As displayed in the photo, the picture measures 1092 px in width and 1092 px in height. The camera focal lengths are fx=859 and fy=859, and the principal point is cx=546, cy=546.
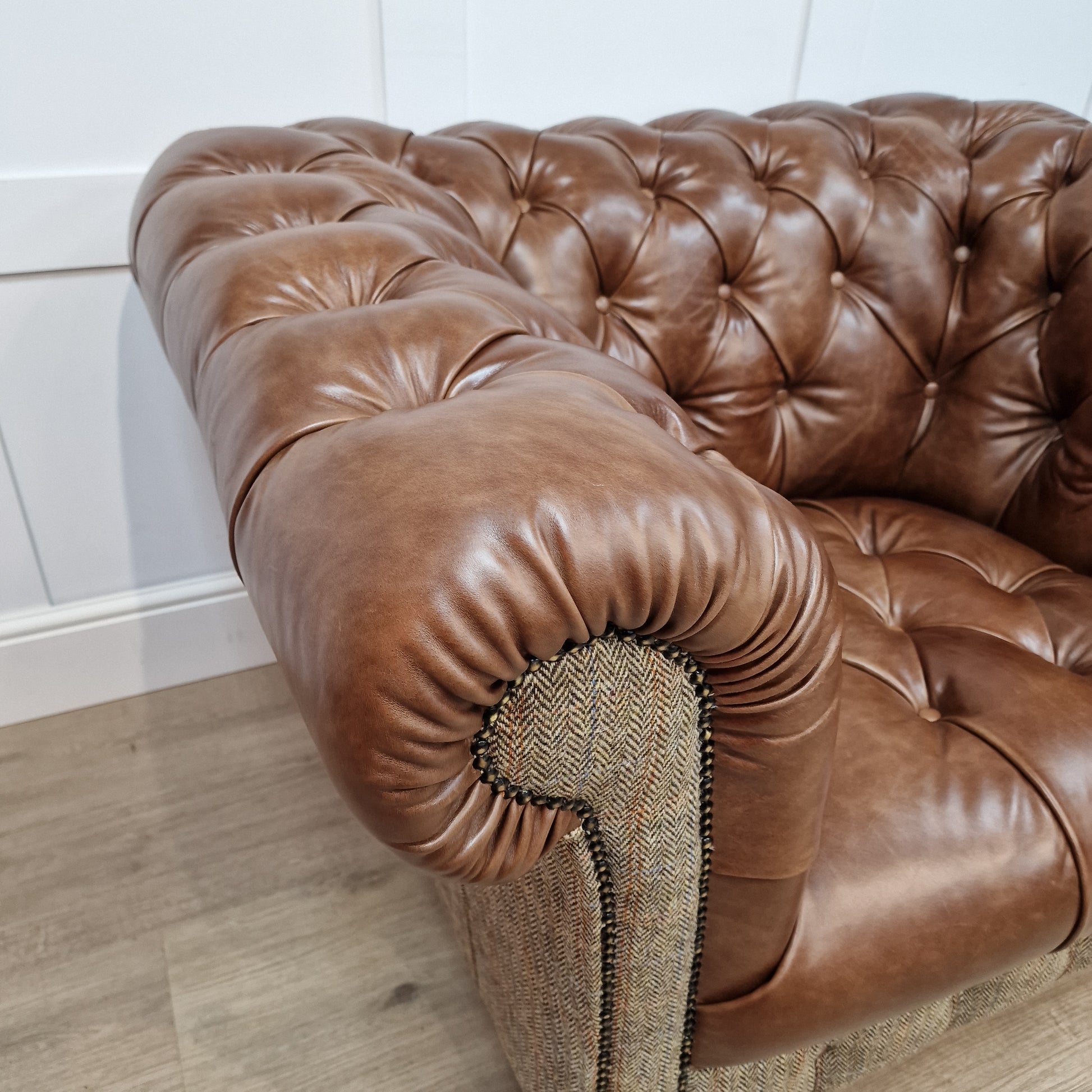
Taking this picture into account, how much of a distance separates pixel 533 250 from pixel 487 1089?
0.95 metres

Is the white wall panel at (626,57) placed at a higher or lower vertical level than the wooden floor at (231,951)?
higher

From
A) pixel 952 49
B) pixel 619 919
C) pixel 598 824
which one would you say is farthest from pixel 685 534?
pixel 952 49

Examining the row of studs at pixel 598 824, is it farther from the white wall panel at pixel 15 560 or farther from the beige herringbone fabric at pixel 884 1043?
the white wall panel at pixel 15 560

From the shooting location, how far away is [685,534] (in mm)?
417

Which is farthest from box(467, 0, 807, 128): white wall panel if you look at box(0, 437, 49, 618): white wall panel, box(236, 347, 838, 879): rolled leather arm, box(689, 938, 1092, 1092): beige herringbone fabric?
box(689, 938, 1092, 1092): beige herringbone fabric

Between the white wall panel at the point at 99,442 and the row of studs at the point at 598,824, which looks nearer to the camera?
the row of studs at the point at 598,824

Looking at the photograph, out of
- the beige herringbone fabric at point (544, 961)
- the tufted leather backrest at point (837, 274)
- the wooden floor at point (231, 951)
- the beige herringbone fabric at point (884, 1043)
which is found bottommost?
the wooden floor at point (231, 951)

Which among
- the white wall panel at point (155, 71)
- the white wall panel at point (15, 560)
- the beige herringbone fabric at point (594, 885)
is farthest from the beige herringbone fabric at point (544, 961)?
the white wall panel at point (155, 71)

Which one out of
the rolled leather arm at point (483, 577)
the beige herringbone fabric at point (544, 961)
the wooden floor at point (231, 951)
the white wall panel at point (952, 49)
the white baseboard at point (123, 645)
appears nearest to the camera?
the rolled leather arm at point (483, 577)

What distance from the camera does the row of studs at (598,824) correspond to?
43 cm

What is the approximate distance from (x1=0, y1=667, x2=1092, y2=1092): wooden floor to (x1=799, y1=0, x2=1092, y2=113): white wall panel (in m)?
1.42

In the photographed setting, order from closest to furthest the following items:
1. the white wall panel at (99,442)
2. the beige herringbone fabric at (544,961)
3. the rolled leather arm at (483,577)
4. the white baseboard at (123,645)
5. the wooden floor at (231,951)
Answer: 1. the rolled leather arm at (483,577)
2. the beige herringbone fabric at (544,961)
3. the wooden floor at (231,951)
4. the white wall panel at (99,442)
5. the white baseboard at (123,645)

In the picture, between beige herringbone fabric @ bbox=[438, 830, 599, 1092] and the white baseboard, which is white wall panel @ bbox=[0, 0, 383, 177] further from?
beige herringbone fabric @ bbox=[438, 830, 599, 1092]

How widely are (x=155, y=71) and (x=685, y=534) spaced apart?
1087 mm
